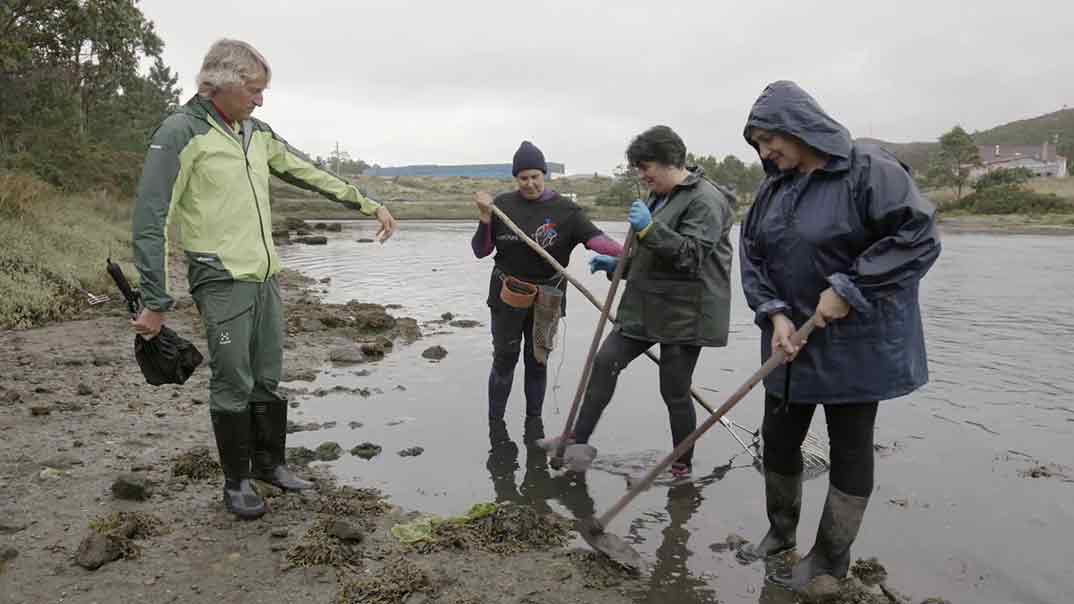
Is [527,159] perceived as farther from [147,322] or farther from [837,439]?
[837,439]

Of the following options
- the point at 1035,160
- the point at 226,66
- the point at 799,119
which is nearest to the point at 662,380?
the point at 799,119

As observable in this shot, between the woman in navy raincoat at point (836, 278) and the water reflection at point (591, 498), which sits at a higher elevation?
the woman in navy raincoat at point (836, 278)

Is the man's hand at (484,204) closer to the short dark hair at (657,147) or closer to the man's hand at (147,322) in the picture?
the short dark hair at (657,147)

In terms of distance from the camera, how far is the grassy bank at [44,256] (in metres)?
8.95

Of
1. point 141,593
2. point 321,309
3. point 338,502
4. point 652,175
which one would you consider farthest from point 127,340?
point 652,175

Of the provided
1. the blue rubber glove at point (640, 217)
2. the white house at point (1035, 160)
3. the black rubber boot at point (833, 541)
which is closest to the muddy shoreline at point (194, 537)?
the black rubber boot at point (833, 541)

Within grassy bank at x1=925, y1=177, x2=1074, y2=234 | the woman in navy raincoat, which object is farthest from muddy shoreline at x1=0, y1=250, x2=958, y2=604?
grassy bank at x1=925, y1=177, x2=1074, y2=234

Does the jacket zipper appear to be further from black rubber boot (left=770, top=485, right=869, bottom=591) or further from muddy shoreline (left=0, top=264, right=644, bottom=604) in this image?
black rubber boot (left=770, top=485, right=869, bottom=591)

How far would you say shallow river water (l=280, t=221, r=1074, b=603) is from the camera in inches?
154

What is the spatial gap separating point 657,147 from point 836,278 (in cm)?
170

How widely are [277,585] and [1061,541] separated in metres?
4.01

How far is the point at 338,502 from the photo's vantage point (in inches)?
168

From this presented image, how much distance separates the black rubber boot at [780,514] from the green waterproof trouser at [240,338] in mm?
2638

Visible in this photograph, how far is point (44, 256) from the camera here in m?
10.4
